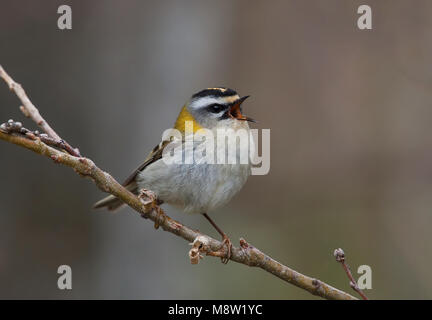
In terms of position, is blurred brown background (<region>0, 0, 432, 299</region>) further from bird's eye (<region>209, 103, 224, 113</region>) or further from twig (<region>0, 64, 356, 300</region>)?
twig (<region>0, 64, 356, 300</region>)

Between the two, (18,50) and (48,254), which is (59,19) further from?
(48,254)

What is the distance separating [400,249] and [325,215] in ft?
3.26

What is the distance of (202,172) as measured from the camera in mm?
3307

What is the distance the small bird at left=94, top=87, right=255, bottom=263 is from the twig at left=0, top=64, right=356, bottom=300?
17.5 inches

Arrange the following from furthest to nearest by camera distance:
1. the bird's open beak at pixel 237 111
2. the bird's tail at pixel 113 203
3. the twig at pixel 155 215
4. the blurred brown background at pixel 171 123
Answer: the blurred brown background at pixel 171 123 → the bird's tail at pixel 113 203 → the bird's open beak at pixel 237 111 → the twig at pixel 155 215

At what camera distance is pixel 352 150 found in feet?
23.7

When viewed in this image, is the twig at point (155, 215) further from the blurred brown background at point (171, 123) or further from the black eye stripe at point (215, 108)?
the blurred brown background at point (171, 123)

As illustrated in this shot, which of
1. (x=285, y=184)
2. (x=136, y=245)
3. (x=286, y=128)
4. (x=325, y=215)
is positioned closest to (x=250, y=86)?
(x=286, y=128)

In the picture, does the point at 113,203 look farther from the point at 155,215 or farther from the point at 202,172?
the point at 155,215

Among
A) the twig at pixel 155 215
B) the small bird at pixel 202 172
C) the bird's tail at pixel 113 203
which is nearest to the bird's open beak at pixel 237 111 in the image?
the small bird at pixel 202 172

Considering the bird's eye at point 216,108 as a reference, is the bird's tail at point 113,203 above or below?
below

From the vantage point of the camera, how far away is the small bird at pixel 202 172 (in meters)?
3.31

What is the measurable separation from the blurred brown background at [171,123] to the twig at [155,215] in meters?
3.07

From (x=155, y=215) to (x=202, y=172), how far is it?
2.23ft
